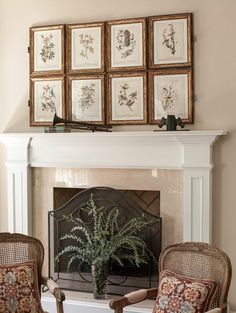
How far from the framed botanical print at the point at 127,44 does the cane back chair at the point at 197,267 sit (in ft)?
5.05

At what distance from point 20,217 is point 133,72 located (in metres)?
1.56

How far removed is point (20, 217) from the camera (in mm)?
4137

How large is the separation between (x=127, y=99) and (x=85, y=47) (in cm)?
57

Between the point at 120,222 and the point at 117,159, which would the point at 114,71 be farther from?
the point at 120,222

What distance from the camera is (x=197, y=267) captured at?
115 inches

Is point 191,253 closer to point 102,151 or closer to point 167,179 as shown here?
point 167,179

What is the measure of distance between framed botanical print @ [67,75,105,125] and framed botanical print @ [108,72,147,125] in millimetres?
77

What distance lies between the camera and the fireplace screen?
3865 mm

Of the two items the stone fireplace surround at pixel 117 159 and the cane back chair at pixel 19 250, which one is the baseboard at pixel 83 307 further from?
the cane back chair at pixel 19 250

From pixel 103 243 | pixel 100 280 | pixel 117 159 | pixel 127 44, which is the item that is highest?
pixel 127 44

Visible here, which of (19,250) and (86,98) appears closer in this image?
(19,250)

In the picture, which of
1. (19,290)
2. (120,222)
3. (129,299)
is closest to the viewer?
(129,299)

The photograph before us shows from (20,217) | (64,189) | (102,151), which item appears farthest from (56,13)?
(20,217)

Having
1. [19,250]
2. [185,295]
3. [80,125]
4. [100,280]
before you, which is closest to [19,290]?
[19,250]
